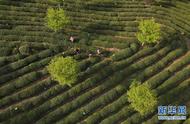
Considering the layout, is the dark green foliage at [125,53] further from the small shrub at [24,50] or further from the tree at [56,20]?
the small shrub at [24,50]

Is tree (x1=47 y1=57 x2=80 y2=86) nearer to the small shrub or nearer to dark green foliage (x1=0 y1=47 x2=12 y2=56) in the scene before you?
the small shrub

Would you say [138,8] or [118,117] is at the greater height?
[138,8]

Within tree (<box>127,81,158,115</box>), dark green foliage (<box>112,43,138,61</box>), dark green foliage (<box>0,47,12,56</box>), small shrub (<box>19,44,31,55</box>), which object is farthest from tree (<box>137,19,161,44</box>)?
dark green foliage (<box>0,47,12,56</box>)

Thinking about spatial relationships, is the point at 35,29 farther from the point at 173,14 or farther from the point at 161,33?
the point at 173,14

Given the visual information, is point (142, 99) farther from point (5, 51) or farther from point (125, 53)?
point (5, 51)

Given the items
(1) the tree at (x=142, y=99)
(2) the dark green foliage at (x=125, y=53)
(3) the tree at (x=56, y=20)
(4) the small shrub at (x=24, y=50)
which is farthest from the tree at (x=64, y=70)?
(1) the tree at (x=142, y=99)

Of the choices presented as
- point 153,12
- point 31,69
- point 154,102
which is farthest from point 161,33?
point 31,69
